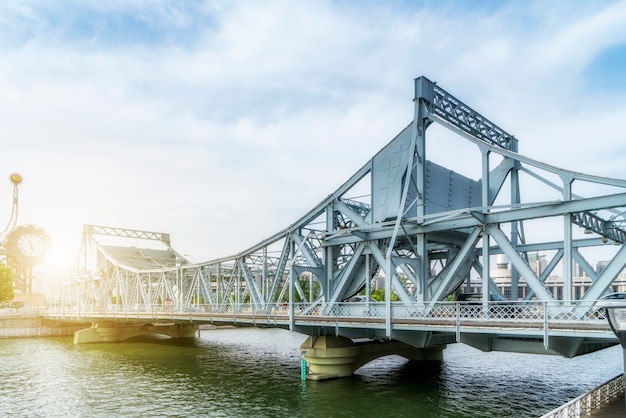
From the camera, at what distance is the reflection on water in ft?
94.5

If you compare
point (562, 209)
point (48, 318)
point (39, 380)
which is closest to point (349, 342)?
point (562, 209)

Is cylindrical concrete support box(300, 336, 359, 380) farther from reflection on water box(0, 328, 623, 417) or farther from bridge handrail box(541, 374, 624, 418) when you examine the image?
bridge handrail box(541, 374, 624, 418)

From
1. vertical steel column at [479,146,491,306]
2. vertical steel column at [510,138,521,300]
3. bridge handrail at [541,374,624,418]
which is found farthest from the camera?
vertical steel column at [510,138,521,300]

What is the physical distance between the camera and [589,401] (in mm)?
18266

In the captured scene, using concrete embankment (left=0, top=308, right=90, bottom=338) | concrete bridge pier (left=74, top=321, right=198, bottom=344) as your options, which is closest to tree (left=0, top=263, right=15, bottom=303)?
concrete embankment (left=0, top=308, right=90, bottom=338)

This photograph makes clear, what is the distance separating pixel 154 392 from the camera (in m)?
34.4

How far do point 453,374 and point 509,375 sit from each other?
13.2ft

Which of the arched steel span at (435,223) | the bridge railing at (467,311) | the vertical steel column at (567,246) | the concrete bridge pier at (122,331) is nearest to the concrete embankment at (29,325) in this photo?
the concrete bridge pier at (122,331)

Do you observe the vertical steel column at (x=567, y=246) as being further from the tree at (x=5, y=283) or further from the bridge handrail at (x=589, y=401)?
the tree at (x=5, y=283)

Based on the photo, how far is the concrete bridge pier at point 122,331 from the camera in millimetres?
68500

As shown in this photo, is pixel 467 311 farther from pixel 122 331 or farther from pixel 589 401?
pixel 122 331

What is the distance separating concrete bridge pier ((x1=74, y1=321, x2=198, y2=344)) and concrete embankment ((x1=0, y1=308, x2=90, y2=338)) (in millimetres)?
14966

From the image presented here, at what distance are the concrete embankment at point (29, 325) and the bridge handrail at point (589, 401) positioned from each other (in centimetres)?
8100

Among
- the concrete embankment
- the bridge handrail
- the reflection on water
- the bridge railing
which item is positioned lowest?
the concrete embankment
